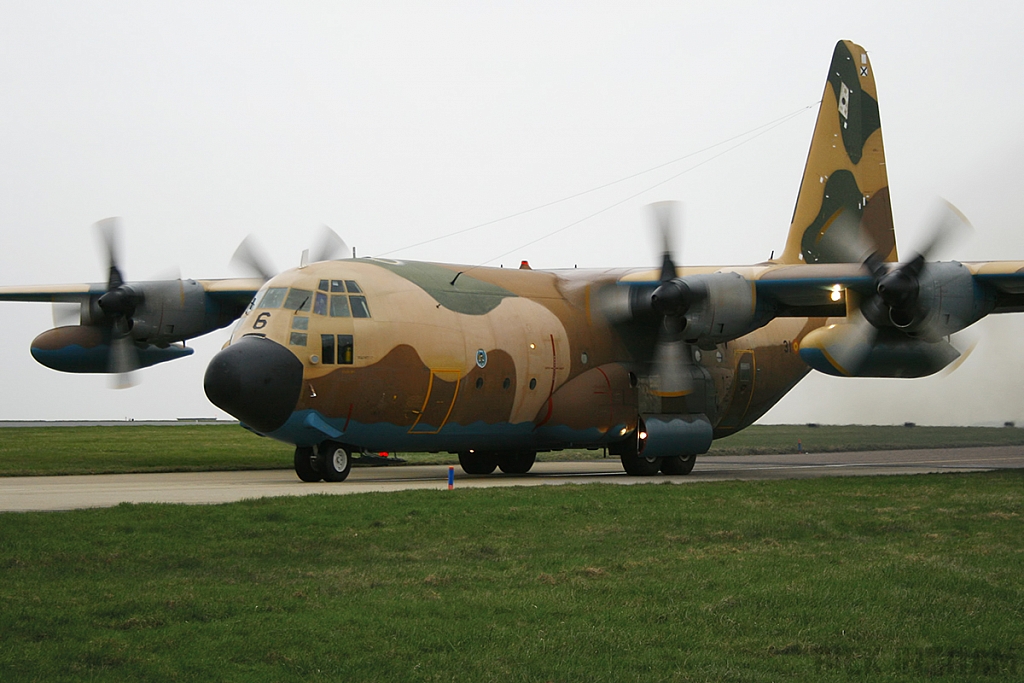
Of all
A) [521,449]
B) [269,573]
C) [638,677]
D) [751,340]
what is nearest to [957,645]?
[638,677]

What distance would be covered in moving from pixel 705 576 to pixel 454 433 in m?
11.9

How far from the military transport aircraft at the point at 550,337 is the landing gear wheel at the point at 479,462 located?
0.16ft

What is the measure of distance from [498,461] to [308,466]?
21.5ft

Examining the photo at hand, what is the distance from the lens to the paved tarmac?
614 inches

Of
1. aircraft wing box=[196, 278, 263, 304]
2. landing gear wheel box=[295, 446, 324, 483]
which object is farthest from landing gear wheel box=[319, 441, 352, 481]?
aircraft wing box=[196, 278, 263, 304]

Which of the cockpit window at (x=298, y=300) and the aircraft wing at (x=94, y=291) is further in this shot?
the aircraft wing at (x=94, y=291)

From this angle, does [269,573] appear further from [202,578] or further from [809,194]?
[809,194]

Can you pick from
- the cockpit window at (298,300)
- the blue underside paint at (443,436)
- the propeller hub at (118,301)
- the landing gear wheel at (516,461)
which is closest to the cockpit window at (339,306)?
the cockpit window at (298,300)

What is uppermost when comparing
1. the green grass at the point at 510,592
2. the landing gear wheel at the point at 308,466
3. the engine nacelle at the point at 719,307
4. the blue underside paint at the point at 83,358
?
the engine nacelle at the point at 719,307

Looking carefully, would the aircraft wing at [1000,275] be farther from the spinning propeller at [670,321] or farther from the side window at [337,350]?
the side window at [337,350]

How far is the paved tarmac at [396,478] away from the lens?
51.2 ft

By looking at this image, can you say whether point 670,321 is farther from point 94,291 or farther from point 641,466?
point 94,291

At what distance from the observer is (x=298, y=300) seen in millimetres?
19031

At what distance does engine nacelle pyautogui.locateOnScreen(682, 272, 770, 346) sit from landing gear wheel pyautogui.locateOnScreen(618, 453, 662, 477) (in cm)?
429
